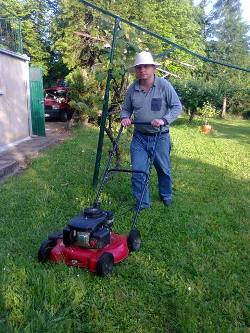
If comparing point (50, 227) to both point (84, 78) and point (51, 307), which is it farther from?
point (84, 78)

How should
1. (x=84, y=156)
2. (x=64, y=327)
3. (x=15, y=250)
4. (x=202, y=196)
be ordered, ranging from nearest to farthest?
(x=64, y=327), (x=15, y=250), (x=202, y=196), (x=84, y=156)

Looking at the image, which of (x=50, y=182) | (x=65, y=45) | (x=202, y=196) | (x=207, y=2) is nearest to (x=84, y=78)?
(x=65, y=45)

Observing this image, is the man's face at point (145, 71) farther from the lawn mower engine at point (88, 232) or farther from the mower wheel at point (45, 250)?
the mower wheel at point (45, 250)

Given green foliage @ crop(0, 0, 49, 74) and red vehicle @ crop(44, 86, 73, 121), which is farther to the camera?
green foliage @ crop(0, 0, 49, 74)

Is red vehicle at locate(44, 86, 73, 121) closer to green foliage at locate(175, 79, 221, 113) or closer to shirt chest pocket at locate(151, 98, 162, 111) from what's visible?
green foliage at locate(175, 79, 221, 113)

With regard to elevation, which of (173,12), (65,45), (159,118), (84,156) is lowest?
(84,156)

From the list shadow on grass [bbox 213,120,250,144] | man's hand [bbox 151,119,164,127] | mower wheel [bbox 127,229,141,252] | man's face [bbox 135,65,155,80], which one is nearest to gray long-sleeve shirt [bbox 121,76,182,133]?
man's face [bbox 135,65,155,80]

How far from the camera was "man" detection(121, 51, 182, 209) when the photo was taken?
4.86 meters

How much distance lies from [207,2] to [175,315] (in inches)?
2148

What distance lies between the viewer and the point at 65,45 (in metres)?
18.9

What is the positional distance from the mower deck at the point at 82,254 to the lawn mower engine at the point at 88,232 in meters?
0.05

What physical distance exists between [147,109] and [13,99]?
6980 mm

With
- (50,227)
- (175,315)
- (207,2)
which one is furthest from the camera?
(207,2)

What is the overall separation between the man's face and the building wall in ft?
19.6
